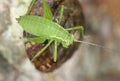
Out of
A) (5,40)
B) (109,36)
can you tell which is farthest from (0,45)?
(109,36)

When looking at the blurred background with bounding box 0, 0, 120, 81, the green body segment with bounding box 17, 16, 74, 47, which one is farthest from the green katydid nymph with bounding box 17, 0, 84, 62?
the blurred background with bounding box 0, 0, 120, 81

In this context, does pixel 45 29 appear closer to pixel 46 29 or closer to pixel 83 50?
pixel 46 29

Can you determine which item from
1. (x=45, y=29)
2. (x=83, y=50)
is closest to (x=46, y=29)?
(x=45, y=29)

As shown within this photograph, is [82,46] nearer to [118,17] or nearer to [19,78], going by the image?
[118,17]

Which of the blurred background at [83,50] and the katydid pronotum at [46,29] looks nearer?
the katydid pronotum at [46,29]

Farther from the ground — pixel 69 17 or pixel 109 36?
pixel 69 17

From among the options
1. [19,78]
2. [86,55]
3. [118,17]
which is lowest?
[19,78]

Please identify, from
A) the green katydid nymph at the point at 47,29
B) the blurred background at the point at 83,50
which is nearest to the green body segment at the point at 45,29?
the green katydid nymph at the point at 47,29

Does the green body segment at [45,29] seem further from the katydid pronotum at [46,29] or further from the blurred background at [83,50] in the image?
the blurred background at [83,50]
